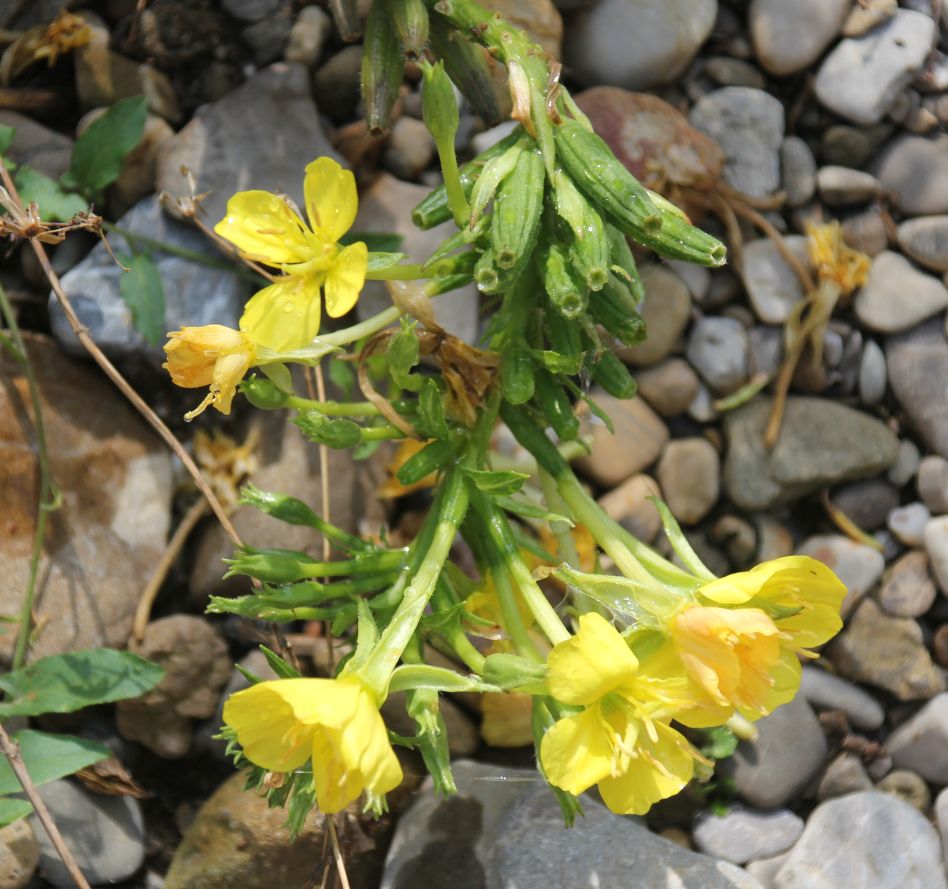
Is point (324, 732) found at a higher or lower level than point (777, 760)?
higher

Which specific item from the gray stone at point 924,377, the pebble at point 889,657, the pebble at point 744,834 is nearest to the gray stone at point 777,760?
the pebble at point 744,834

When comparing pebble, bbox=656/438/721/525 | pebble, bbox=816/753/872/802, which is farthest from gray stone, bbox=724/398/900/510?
pebble, bbox=816/753/872/802

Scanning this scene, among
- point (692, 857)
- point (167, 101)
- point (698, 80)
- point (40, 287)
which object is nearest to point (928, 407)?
point (698, 80)

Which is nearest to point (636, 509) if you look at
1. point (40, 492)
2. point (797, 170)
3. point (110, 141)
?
point (797, 170)

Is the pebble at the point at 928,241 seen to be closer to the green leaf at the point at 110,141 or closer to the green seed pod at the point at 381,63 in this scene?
→ the green seed pod at the point at 381,63

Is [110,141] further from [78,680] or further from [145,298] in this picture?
[78,680]

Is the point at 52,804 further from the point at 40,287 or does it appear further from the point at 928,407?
the point at 928,407
